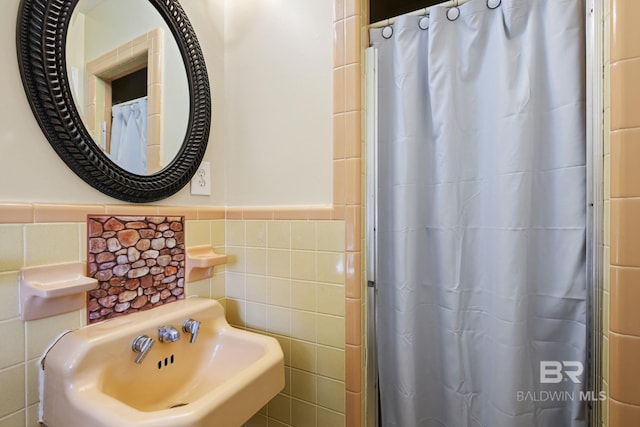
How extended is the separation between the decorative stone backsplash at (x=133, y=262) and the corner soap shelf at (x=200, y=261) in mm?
28

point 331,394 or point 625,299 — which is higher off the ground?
point 625,299

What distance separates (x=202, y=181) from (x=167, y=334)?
1.85 ft

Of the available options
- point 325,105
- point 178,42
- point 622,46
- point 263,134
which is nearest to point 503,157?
point 622,46

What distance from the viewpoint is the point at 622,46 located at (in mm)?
684

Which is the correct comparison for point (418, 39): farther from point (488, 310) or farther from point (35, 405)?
point (35, 405)

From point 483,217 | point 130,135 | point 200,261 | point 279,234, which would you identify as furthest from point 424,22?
point 200,261

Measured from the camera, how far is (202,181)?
3.79 feet

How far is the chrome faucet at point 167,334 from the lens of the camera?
0.87m

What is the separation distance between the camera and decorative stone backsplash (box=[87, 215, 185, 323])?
0.85 metres

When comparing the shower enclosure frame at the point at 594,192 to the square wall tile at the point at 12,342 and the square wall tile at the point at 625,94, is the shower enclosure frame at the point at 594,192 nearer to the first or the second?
the square wall tile at the point at 625,94

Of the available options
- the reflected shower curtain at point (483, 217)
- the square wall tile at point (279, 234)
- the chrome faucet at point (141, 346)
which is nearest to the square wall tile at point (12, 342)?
the chrome faucet at point (141, 346)

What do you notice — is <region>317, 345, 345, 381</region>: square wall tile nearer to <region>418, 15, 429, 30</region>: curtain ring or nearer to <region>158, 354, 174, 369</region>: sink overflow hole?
<region>158, 354, 174, 369</region>: sink overflow hole

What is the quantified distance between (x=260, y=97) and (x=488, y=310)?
3.73 ft

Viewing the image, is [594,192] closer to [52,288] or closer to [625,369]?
[625,369]
